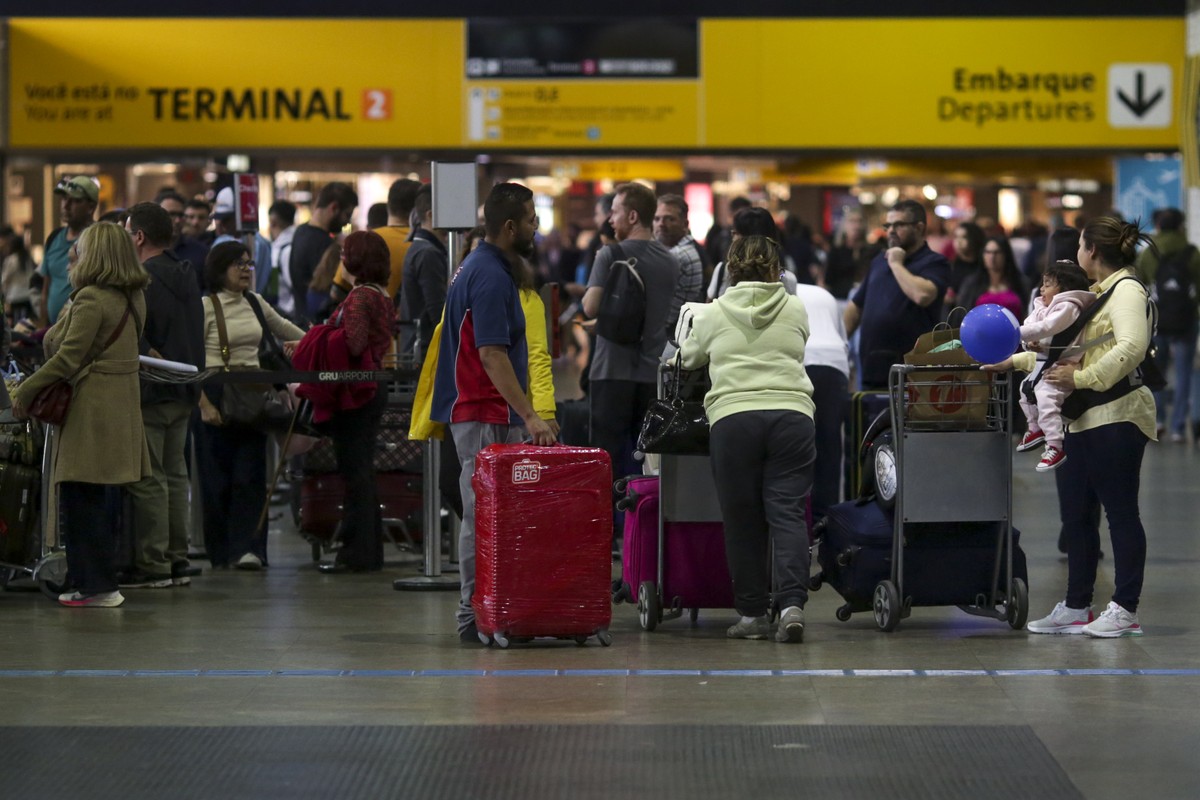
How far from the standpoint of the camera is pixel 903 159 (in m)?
19.6

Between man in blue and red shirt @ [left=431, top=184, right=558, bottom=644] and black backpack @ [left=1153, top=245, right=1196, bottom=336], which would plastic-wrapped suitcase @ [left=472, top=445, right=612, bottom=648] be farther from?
black backpack @ [left=1153, top=245, right=1196, bottom=336]

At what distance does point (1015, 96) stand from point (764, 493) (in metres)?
11.9

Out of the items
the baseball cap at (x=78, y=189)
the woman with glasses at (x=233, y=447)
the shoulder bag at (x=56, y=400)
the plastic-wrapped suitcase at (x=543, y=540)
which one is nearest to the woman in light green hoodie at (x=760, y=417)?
the plastic-wrapped suitcase at (x=543, y=540)

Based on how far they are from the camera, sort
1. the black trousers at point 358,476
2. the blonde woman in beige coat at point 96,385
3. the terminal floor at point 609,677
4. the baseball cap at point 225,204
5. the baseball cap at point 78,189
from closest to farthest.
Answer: the terminal floor at point 609,677 < the blonde woman in beige coat at point 96,385 < the black trousers at point 358,476 < the baseball cap at point 78,189 < the baseball cap at point 225,204

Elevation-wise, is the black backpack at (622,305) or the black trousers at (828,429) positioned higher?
the black backpack at (622,305)

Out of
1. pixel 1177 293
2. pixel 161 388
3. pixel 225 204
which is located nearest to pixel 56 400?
pixel 161 388

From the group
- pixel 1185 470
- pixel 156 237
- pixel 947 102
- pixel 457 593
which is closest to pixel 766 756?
pixel 457 593

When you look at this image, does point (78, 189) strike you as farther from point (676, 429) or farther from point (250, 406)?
point (676, 429)

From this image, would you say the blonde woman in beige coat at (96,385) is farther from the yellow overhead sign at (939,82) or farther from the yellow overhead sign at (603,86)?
the yellow overhead sign at (939,82)

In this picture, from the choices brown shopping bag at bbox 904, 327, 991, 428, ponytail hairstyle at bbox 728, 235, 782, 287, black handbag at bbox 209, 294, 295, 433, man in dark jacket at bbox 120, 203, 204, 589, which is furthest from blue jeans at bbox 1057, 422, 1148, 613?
man in dark jacket at bbox 120, 203, 204, 589

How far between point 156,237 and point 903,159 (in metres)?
11.8

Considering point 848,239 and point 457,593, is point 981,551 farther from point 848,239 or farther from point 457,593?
point 848,239

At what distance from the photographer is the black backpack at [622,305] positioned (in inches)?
361

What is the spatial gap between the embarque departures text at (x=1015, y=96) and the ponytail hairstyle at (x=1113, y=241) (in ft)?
36.4
